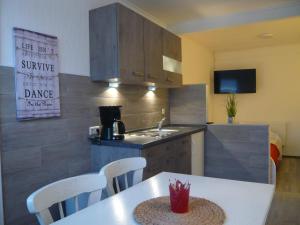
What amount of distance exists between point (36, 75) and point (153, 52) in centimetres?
135

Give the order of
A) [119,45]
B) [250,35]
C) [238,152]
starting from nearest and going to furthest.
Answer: [119,45] → [238,152] → [250,35]

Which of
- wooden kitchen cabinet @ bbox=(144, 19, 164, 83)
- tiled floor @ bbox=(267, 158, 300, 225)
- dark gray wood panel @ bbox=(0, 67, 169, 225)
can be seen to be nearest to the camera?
dark gray wood panel @ bbox=(0, 67, 169, 225)

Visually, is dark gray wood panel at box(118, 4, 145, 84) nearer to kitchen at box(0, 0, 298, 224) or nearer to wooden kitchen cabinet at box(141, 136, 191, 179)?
kitchen at box(0, 0, 298, 224)

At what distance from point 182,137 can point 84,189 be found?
1.84 meters

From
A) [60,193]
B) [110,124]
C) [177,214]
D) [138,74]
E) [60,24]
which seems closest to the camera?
[177,214]

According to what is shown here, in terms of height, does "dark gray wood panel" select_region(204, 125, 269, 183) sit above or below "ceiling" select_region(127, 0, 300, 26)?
below

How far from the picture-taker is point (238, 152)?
3580mm

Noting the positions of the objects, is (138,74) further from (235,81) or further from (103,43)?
(235,81)

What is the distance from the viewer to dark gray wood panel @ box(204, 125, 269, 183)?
343 cm

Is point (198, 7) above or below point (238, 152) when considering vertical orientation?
above

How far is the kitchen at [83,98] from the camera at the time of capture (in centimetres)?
188

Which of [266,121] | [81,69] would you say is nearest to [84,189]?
[81,69]

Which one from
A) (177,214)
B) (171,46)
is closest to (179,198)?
(177,214)

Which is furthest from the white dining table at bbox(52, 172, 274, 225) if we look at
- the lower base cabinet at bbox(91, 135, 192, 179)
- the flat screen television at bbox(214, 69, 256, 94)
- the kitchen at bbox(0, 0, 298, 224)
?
the flat screen television at bbox(214, 69, 256, 94)
